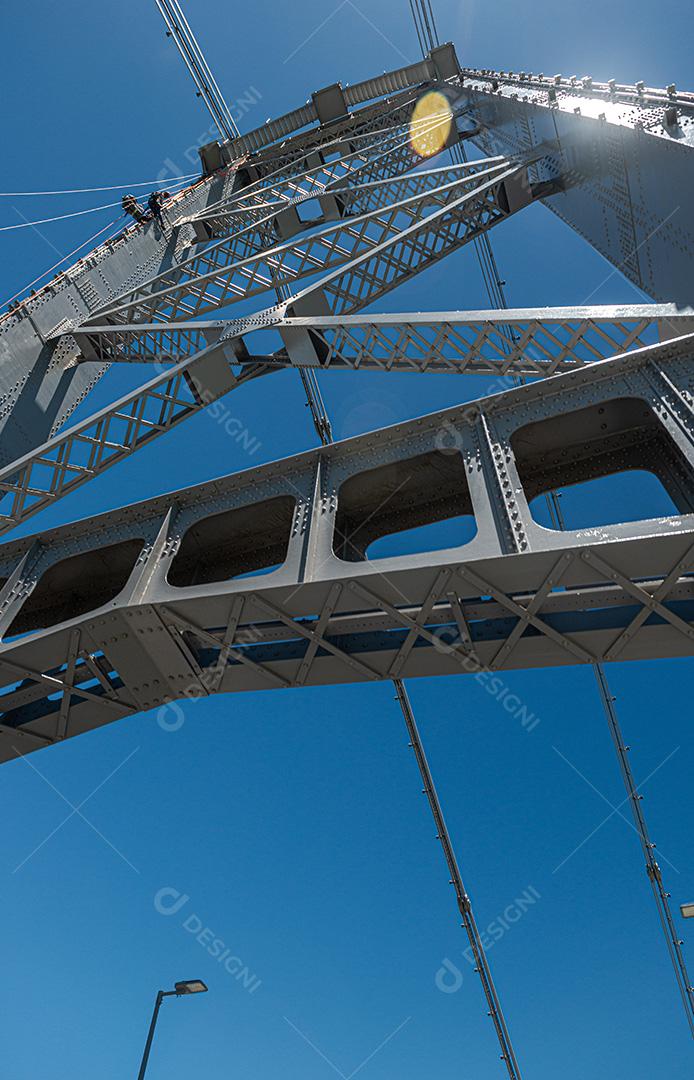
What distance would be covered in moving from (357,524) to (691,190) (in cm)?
454

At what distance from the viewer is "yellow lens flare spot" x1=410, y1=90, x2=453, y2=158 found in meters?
18.3

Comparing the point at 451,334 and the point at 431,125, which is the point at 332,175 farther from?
the point at 451,334

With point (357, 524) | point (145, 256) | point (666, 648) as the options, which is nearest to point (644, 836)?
point (666, 648)

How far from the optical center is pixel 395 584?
17.7 feet

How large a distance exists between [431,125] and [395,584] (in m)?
18.3

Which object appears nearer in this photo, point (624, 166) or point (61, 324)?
point (624, 166)

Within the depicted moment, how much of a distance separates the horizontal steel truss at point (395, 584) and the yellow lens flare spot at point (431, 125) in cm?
1435

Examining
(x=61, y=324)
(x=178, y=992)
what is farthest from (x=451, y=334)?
(x=178, y=992)

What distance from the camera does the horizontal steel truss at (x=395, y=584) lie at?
17.1 ft

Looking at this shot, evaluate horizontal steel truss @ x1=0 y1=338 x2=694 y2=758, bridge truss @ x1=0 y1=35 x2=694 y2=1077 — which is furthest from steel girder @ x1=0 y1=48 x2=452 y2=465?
horizontal steel truss @ x1=0 y1=338 x2=694 y2=758

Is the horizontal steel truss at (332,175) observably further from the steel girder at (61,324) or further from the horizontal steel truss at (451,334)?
the horizontal steel truss at (451,334)

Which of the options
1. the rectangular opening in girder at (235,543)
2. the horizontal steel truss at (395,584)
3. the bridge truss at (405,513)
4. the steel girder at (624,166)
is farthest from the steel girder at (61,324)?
the steel girder at (624,166)

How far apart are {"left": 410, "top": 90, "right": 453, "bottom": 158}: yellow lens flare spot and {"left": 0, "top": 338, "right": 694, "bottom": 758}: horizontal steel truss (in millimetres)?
14351

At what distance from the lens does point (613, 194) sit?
800 centimetres
